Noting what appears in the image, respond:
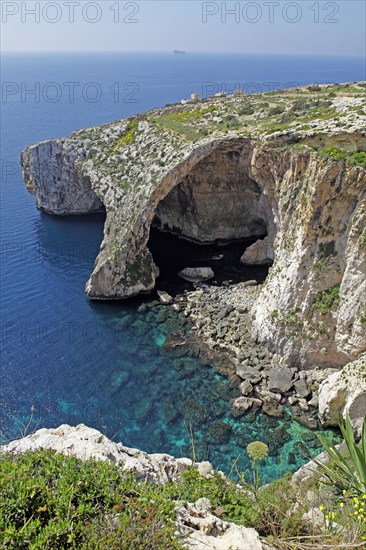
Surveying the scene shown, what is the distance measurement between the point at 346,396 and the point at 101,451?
17422 millimetres

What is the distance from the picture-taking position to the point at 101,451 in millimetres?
14594

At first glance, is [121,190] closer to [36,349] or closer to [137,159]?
[137,159]

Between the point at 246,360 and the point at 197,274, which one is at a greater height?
the point at 197,274

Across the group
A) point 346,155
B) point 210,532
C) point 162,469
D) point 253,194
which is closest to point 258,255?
point 253,194

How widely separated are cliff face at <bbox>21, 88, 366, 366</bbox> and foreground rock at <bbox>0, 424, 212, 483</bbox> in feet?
56.0

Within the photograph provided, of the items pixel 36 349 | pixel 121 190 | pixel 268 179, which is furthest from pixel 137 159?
pixel 36 349

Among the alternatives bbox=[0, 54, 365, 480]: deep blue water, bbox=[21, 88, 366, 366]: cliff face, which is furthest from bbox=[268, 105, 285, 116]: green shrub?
bbox=[0, 54, 365, 480]: deep blue water

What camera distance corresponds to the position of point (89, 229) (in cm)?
5906

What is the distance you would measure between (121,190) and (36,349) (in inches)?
804

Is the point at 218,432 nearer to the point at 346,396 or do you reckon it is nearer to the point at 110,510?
the point at 346,396

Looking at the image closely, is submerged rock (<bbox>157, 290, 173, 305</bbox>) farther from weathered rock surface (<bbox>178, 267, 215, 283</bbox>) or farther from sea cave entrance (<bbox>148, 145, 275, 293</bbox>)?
weathered rock surface (<bbox>178, 267, 215, 283</bbox>)

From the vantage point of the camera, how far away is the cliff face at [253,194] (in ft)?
97.2

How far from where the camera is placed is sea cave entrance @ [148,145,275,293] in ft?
153

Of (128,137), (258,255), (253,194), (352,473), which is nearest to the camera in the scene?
(352,473)
